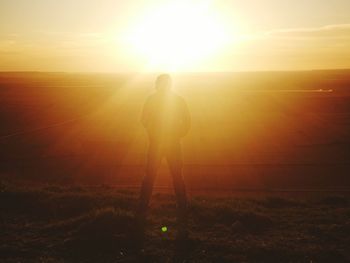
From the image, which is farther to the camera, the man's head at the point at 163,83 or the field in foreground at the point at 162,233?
the man's head at the point at 163,83

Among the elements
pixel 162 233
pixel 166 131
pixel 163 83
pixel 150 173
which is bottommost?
pixel 162 233

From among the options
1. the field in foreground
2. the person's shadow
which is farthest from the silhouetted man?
the person's shadow

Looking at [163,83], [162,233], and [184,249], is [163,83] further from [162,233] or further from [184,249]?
[184,249]

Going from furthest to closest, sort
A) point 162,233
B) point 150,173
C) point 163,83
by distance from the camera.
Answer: point 150,173
point 163,83
point 162,233

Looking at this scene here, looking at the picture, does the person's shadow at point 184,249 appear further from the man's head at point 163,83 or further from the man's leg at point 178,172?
the man's head at point 163,83

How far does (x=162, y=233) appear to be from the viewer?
5.46 meters

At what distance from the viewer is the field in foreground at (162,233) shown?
15.5 ft

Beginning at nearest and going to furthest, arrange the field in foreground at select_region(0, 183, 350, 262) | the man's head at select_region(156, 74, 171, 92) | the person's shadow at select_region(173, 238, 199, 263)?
the person's shadow at select_region(173, 238, 199, 263) → the field in foreground at select_region(0, 183, 350, 262) → the man's head at select_region(156, 74, 171, 92)

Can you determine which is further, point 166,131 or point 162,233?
point 166,131

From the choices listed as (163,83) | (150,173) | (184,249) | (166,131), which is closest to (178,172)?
(150,173)

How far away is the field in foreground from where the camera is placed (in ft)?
15.5

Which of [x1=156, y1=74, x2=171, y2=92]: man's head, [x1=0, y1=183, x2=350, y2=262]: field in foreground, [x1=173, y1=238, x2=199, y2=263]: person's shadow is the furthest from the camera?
[x1=156, y1=74, x2=171, y2=92]: man's head

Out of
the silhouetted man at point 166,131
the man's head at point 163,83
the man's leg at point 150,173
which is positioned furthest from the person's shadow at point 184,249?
the man's head at point 163,83

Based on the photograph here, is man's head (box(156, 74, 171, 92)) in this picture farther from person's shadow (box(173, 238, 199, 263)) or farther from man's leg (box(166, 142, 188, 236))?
person's shadow (box(173, 238, 199, 263))
